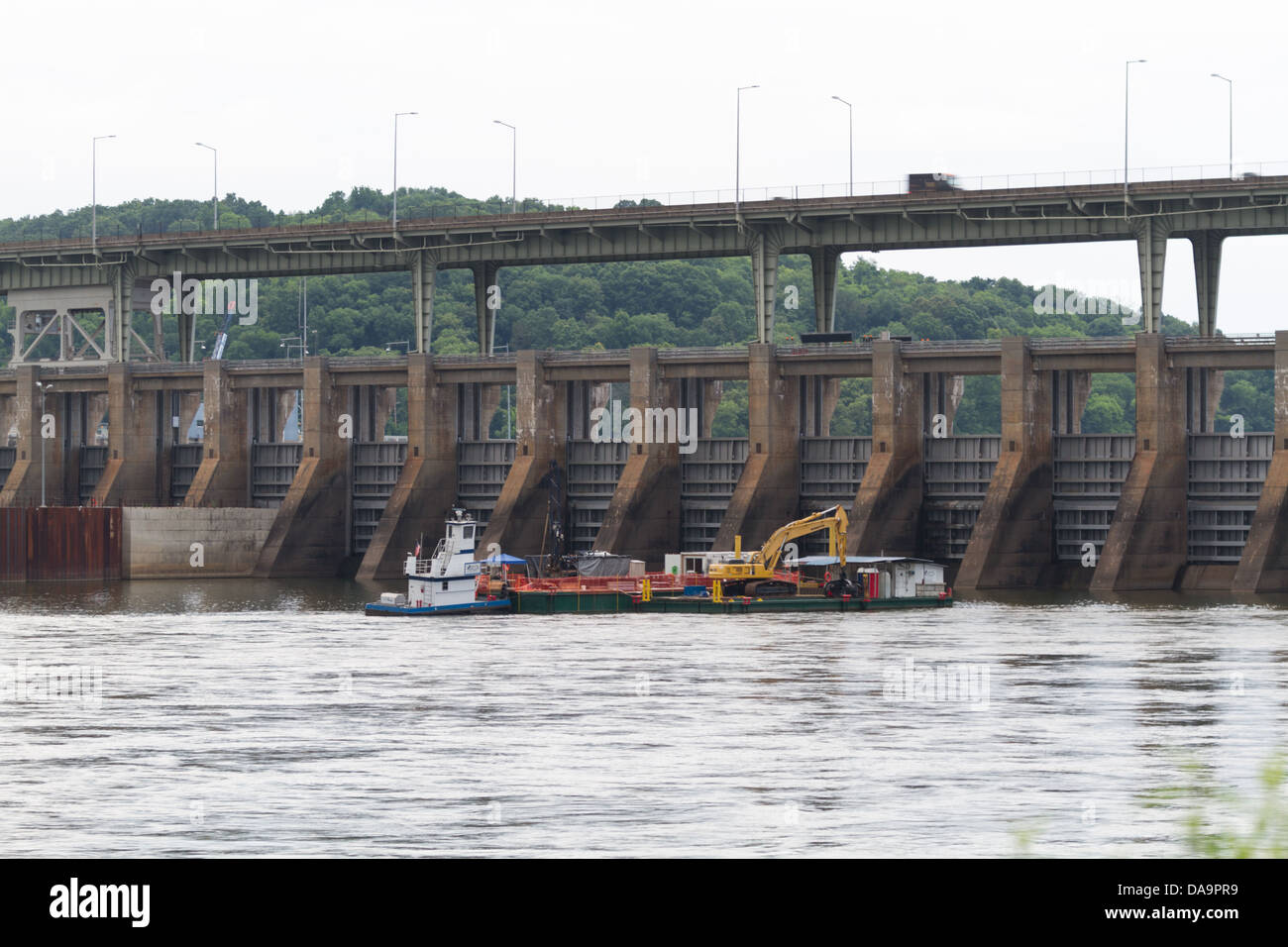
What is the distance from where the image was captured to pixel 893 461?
98.7 meters

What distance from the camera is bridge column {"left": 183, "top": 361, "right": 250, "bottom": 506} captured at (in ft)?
387

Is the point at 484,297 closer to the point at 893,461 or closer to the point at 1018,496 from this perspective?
the point at 893,461

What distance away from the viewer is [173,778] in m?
35.3

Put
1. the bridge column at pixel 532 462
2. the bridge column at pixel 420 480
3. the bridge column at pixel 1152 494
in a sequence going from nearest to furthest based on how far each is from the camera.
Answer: the bridge column at pixel 1152 494, the bridge column at pixel 532 462, the bridge column at pixel 420 480

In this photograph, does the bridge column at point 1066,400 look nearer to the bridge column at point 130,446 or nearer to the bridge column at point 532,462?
the bridge column at point 532,462

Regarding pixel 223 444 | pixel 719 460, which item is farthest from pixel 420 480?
pixel 719 460

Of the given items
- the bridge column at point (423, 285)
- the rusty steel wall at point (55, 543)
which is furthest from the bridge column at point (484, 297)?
the rusty steel wall at point (55, 543)

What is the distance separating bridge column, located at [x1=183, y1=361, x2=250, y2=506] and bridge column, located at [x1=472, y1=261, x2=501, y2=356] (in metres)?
15.0

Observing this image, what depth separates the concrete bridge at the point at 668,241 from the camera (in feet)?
324

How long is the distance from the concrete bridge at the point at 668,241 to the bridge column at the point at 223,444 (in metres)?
10.3

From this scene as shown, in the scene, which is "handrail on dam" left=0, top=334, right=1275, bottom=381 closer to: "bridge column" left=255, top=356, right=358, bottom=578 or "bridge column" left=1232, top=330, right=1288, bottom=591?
"bridge column" left=255, top=356, right=358, bottom=578

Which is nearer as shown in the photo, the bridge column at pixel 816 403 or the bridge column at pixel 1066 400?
the bridge column at pixel 1066 400
